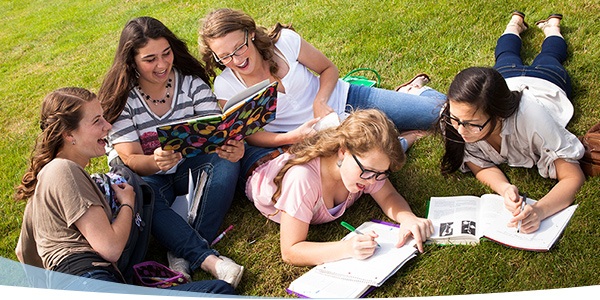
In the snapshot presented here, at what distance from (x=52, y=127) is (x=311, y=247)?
1625mm

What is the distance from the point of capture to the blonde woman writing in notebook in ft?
11.1

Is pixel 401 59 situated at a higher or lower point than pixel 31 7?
higher

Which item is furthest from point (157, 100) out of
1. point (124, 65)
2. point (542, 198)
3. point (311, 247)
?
point (542, 198)

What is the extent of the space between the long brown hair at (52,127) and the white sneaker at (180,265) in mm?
944

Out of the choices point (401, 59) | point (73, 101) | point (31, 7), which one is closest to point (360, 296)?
point (73, 101)

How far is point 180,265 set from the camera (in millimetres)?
3795

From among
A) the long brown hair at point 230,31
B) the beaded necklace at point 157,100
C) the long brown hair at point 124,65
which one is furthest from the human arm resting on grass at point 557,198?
the long brown hair at point 124,65

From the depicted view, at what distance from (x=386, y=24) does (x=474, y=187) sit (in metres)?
2.88

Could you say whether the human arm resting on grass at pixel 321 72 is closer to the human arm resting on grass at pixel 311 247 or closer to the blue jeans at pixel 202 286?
the human arm resting on grass at pixel 311 247

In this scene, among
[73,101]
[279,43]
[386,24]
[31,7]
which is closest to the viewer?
[73,101]

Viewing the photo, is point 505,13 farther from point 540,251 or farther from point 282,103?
point 540,251

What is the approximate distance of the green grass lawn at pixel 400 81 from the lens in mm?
3340

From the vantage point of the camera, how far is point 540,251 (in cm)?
331

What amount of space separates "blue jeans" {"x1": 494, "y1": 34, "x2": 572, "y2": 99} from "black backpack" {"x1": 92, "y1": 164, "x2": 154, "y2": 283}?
283 cm
